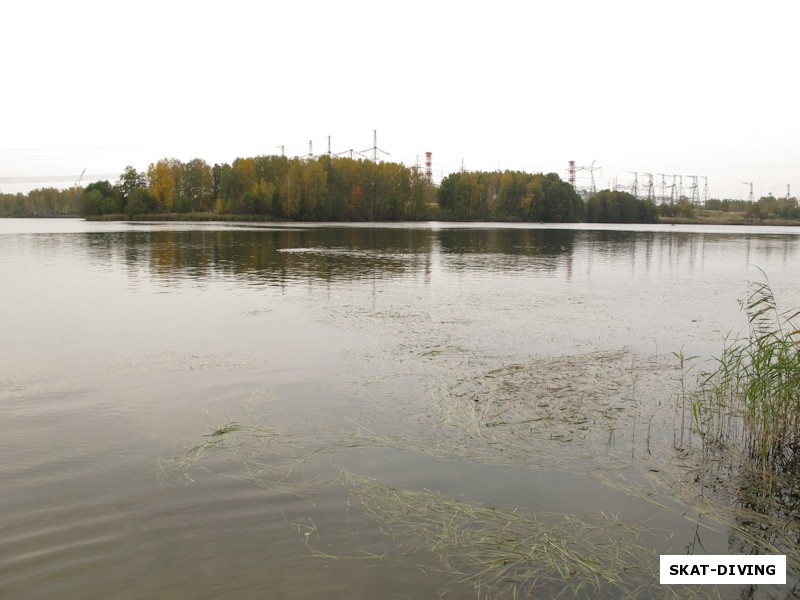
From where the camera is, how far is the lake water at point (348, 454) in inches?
207

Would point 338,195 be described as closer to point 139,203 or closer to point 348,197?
point 348,197

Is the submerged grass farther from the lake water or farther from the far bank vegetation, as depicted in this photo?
the far bank vegetation

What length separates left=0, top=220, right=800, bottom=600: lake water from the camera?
526cm

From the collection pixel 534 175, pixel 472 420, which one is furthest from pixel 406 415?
pixel 534 175

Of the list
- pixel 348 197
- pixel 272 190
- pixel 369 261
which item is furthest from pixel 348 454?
pixel 348 197

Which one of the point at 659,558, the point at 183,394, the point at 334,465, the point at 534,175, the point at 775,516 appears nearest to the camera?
the point at 659,558

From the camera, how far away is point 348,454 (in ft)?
24.9

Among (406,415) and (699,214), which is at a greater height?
(699,214)

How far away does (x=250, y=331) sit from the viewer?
48.7ft

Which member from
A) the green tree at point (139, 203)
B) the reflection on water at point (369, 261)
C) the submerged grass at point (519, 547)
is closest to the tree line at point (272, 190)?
the green tree at point (139, 203)

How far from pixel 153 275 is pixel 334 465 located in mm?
21049

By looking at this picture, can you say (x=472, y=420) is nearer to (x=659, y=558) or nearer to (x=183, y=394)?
(x=659, y=558)

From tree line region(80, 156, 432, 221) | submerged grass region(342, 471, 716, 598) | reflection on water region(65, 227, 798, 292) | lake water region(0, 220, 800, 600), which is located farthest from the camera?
tree line region(80, 156, 432, 221)

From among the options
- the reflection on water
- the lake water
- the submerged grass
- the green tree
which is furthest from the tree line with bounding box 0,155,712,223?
the submerged grass
